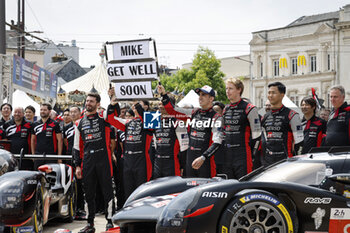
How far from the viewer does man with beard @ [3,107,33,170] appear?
979 cm

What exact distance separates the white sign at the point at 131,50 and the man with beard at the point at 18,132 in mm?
2642

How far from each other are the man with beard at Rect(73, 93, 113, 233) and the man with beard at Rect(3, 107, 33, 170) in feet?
9.00

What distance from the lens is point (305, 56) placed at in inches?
2122

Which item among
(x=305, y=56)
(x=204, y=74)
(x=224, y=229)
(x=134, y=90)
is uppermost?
(x=305, y=56)

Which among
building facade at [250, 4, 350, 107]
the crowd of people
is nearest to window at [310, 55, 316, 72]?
building facade at [250, 4, 350, 107]

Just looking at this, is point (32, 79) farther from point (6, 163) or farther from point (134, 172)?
point (6, 163)

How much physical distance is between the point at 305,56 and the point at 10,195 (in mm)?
51355

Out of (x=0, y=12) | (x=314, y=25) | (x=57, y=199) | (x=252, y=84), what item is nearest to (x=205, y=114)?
(x=57, y=199)

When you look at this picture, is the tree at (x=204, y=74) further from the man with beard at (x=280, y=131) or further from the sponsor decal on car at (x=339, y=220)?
the sponsor decal on car at (x=339, y=220)

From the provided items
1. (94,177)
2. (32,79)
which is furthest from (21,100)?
(94,177)

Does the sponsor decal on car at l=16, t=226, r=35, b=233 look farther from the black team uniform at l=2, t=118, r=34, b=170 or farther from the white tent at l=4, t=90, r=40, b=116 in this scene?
the white tent at l=4, t=90, r=40, b=116

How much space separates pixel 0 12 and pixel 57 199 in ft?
31.4

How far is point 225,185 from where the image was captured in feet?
14.9


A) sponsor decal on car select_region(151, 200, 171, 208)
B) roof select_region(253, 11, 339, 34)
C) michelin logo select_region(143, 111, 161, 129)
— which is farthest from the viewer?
roof select_region(253, 11, 339, 34)
